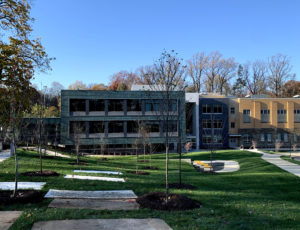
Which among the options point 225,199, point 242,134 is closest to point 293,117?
point 242,134

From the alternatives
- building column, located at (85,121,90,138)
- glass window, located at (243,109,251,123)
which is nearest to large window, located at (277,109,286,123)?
glass window, located at (243,109,251,123)

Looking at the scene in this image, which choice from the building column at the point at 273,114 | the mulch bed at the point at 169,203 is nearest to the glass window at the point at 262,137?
the building column at the point at 273,114

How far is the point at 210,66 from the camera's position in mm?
67688

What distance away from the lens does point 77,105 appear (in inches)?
1729

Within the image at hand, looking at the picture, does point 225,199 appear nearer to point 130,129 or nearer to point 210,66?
point 130,129

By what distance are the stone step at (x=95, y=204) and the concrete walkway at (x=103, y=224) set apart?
1.39m

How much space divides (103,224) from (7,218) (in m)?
2.37

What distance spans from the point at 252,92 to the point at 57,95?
4875 centimetres

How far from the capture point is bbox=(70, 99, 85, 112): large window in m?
43.8

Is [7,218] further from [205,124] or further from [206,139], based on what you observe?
[205,124]

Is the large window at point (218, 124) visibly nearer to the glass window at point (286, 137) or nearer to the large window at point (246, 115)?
the large window at point (246, 115)

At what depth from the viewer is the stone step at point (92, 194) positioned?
9.53 metres

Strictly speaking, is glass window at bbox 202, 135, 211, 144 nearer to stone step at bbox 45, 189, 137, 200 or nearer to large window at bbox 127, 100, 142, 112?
large window at bbox 127, 100, 142, 112

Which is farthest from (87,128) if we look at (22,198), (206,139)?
(22,198)
